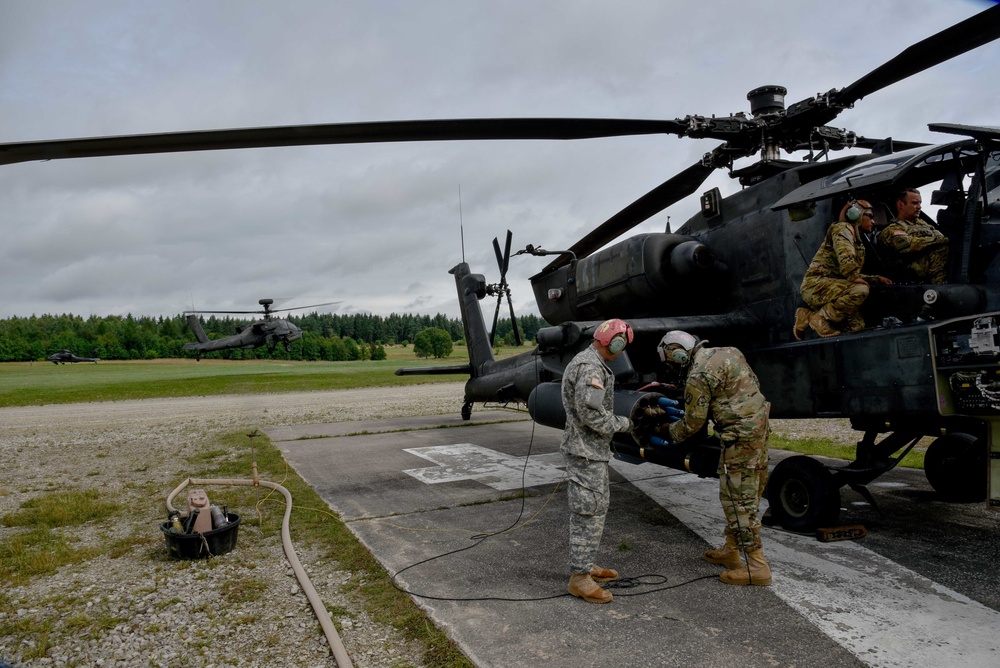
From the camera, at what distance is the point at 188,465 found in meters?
10.4

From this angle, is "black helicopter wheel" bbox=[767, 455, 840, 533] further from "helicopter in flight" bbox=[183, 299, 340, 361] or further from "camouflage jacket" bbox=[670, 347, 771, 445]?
"helicopter in flight" bbox=[183, 299, 340, 361]

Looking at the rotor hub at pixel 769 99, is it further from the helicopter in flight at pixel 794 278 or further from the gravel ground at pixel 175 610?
the gravel ground at pixel 175 610

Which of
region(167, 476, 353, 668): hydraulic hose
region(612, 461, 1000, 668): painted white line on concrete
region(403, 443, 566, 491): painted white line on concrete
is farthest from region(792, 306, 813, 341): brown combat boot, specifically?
region(167, 476, 353, 668): hydraulic hose

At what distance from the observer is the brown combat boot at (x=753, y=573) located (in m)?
4.31

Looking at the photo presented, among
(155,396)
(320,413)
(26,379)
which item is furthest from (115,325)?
(320,413)

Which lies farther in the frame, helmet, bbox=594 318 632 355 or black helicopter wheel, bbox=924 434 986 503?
black helicopter wheel, bbox=924 434 986 503

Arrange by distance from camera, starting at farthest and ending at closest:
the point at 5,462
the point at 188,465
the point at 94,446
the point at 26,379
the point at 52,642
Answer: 1. the point at 26,379
2. the point at 94,446
3. the point at 5,462
4. the point at 188,465
5. the point at 52,642

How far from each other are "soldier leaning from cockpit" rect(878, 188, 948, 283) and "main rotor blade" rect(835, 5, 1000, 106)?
0.97 metres

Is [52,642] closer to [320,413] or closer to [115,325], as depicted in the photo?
[320,413]

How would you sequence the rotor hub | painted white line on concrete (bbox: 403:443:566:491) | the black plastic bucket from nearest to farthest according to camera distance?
1. the black plastic bucket
2. the rotor hub
3. painted white line on concrete (bbox: 403:443:566:491)

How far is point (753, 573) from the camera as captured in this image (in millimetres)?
4320

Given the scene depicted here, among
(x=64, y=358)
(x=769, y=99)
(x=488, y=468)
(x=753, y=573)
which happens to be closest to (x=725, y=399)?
→ (x=753, y=573)

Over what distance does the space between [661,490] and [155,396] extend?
3287 cm

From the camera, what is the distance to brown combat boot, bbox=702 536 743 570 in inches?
178
